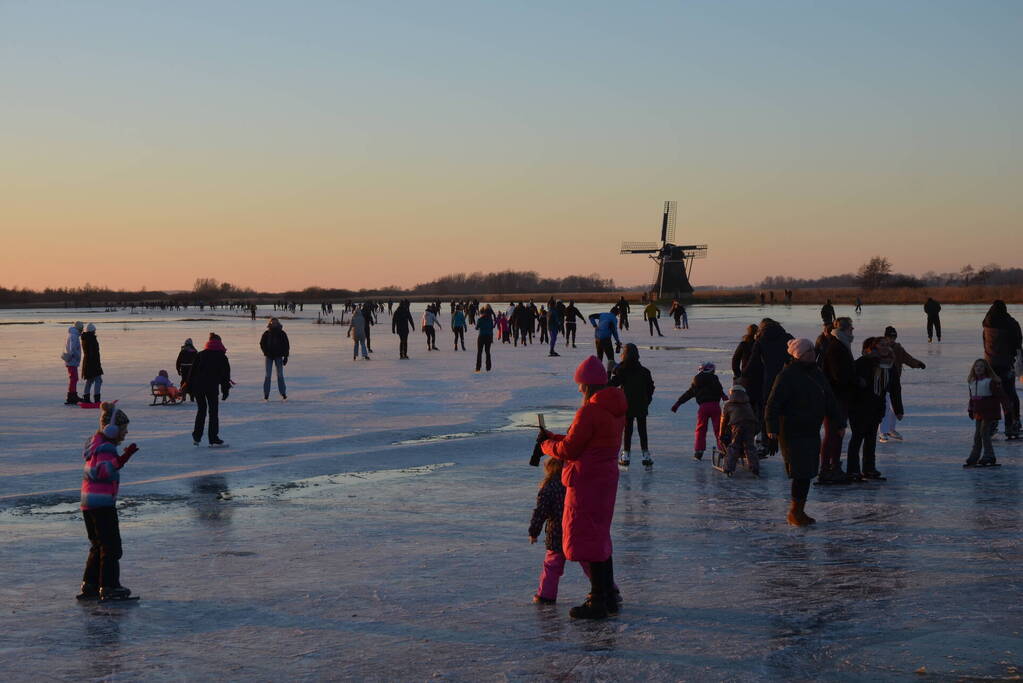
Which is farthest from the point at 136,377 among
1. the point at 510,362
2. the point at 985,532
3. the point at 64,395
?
the point at 985,532

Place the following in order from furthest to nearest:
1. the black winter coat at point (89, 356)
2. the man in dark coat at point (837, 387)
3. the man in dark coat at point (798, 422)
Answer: the black winter coat at point (89, 356) → the man in dark coat at point (837, 387) → the man in dark coat at point (798, 422)

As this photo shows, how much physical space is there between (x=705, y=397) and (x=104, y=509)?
22.6ft

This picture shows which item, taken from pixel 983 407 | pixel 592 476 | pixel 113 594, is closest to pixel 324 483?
pixel 113 594

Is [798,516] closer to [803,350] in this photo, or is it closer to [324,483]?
[803,350]

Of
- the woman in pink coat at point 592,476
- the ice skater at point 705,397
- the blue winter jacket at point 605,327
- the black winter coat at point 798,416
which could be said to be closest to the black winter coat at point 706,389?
the ice skater at point 705,397

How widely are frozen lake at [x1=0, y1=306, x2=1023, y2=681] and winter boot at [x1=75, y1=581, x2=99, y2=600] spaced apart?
188 mm

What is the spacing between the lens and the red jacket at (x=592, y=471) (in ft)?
19.0

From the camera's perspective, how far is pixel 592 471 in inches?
229

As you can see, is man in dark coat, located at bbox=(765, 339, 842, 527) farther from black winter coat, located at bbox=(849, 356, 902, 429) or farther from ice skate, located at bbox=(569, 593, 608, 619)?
ice skate, located at bbox=(569, 593, 608, 619)

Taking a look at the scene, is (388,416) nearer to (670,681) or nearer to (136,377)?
(136,377)

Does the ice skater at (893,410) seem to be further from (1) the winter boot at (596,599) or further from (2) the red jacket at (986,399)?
(1) the winter boot at (596,599)

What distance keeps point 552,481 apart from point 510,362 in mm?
21089

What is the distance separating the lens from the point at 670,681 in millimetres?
4859

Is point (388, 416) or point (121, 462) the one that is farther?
point (388, 416)
